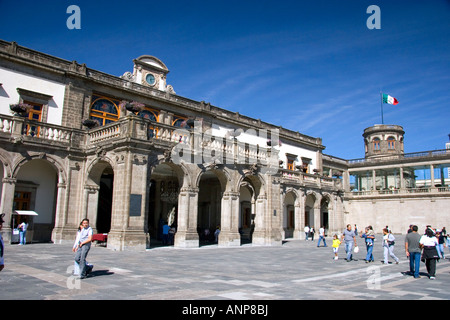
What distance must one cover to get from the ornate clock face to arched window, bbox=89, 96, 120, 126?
3007 millimetres

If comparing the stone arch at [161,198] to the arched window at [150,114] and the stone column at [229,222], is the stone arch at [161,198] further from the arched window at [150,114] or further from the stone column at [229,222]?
the arched window at [150,114]

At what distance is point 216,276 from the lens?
9898mm

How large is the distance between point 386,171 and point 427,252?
45996 millimetres

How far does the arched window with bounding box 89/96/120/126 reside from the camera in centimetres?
2317

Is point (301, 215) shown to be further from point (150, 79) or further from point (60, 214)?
point (60, 214)

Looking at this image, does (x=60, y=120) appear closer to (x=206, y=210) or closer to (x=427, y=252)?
(x=206, y=210)

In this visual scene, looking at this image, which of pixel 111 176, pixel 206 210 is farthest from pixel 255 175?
pixel 111 176

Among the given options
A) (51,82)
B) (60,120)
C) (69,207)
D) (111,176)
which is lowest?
(69,207)

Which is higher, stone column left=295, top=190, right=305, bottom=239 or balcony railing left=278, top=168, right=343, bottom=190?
balcony railing left=278, top=168, right=343, bottom=190

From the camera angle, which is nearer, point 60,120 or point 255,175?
point 60,120

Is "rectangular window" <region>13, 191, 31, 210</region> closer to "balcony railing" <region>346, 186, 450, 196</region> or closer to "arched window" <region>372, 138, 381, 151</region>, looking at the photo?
"balcony railing" <region>346, 186, 450, 196</region>

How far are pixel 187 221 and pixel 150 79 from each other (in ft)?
38.9

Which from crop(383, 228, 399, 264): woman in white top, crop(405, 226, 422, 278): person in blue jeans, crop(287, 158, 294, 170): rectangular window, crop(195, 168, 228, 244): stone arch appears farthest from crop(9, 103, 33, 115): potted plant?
crop(287, 158, 294, 170): rectangular window
